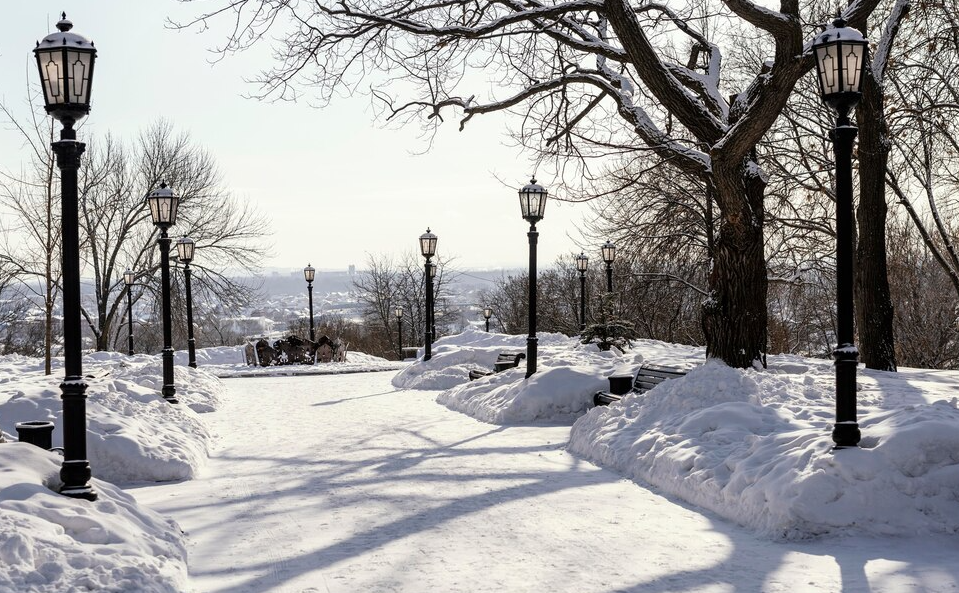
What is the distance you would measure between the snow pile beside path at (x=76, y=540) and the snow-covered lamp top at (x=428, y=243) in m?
16.8

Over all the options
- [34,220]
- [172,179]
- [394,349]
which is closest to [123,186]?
[172,179]

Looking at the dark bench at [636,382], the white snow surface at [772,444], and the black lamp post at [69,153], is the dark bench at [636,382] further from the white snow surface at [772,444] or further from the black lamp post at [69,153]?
the black lamp post at [69,153]

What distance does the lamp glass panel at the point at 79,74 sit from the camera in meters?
6.74

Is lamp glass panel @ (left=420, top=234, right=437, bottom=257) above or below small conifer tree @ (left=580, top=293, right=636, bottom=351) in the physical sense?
above

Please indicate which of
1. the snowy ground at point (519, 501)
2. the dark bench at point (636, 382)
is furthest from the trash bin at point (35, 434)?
the dark bench at point (636, 382)

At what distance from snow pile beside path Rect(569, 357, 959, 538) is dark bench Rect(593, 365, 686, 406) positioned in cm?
153

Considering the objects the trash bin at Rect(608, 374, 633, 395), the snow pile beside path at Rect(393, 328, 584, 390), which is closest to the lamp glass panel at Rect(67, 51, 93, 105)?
the trash bin at Rect(608, 374, 633, 395)

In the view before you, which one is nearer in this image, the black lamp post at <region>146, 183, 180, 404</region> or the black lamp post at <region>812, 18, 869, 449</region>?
the black lamp post at <region>812, 18, 869, 449</region>

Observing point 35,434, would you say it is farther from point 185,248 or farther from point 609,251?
point 609,251

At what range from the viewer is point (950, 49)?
18.7 m

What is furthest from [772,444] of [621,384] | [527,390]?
[527,390]

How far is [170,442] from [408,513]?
13.0 ft

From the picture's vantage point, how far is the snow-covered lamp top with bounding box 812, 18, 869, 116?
23.5 feet

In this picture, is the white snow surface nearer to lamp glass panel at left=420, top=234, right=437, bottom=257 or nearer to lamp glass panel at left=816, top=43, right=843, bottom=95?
lamp glass panel at left=816, top=43, right=843, bottom=95
